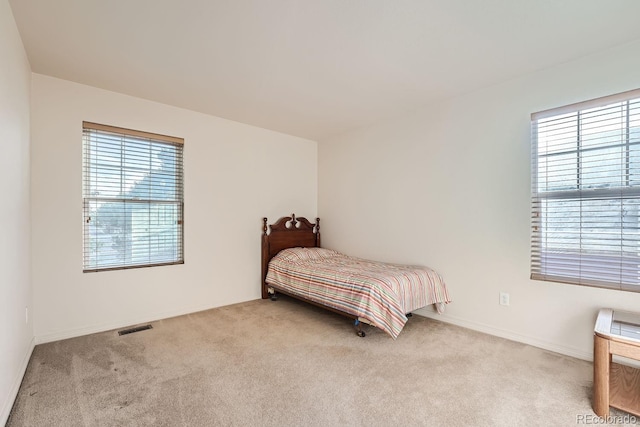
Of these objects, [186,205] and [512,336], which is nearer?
[512,336]

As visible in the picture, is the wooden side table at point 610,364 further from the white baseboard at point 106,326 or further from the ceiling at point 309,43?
the white baseboard at point 106,326

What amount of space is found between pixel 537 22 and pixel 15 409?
3992 millimetres

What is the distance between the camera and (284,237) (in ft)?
14.5

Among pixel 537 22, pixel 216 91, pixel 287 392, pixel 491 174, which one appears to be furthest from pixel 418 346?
pixel 216 91

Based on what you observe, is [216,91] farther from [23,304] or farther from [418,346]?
[418,346]

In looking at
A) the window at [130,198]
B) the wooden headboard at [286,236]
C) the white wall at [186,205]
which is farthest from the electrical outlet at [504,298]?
the window at [130,198]

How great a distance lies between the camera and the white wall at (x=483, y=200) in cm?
244

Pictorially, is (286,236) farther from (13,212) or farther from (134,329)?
(13,212)

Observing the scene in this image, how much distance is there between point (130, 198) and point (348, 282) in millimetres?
2448

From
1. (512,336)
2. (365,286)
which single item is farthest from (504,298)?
→ (365,286)

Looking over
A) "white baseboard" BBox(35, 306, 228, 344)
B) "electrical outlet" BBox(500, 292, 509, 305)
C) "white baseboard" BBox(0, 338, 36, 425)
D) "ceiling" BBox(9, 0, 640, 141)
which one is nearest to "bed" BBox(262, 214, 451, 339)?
"electrical outlet" BBox(500, 292, 509, 305)

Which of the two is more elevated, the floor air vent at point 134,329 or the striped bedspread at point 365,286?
the striped bedspread at point 365,286

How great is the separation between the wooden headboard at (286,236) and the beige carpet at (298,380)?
1.31 meters

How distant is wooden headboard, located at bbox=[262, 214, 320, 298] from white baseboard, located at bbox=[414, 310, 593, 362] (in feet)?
6.35
